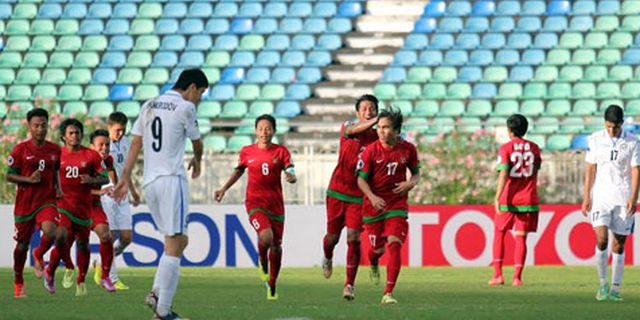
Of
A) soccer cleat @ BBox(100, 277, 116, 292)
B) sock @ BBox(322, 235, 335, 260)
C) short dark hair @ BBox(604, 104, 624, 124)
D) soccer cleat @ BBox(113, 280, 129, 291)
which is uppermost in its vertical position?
short dark hair @ BBox(604, 104, 624, 124)

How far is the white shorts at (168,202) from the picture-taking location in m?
9.53

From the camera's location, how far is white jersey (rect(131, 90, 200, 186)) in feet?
31.4

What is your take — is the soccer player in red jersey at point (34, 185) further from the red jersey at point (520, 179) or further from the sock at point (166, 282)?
the red jersey at point (520, 179)

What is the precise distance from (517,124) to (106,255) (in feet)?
16.7

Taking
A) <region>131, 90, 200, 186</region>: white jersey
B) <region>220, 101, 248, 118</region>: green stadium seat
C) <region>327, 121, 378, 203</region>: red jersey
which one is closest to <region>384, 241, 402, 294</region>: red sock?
<region>327, 121, 378, 203</region>: red jersey

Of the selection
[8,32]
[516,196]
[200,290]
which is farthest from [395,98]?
[200,290]

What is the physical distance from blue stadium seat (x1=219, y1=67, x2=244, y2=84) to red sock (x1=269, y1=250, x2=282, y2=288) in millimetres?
17204

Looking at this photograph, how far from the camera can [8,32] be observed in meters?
32.7

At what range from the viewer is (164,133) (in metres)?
9.59

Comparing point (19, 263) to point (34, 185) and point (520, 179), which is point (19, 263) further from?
point (520, 179)

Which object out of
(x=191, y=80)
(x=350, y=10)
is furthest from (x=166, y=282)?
(x=350, y=10)

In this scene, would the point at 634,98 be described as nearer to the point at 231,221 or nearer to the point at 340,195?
the point at 231,221

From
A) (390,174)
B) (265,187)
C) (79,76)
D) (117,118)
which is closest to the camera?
(390,174)

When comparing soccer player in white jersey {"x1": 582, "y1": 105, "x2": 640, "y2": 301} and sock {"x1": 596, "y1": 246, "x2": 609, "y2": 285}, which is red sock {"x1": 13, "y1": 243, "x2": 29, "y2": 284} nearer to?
soccer player in white jersey {"x1": 582, "y1": 105, "x2": 640, "y2": 301}
